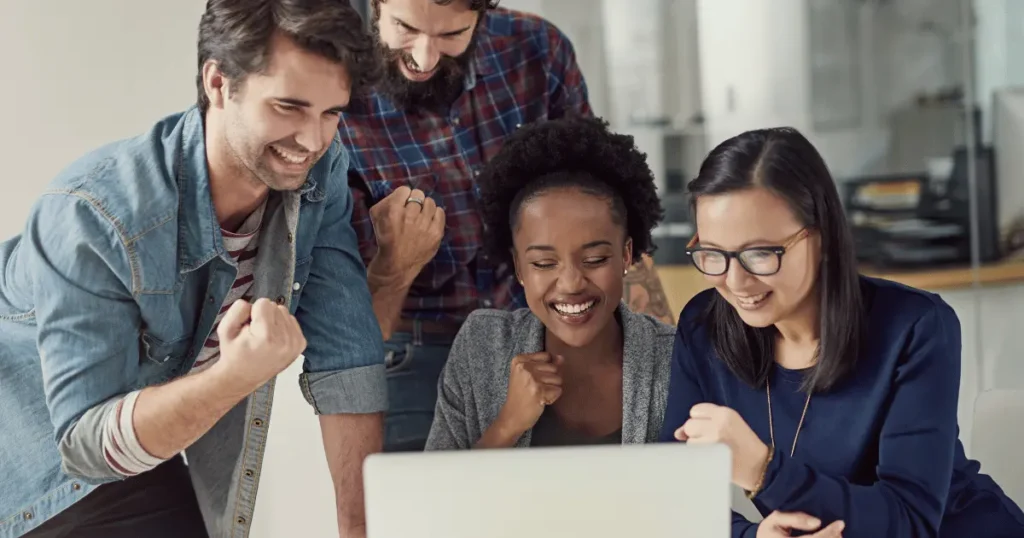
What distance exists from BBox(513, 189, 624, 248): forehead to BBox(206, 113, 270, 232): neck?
429mm

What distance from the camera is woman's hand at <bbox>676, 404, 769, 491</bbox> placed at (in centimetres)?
124

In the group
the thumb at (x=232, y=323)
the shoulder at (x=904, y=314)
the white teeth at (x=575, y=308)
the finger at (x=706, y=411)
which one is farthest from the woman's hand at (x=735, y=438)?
the thumb at (x=232, y=323)

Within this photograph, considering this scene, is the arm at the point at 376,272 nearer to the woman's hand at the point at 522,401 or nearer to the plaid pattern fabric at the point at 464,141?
the plaid pattern fabric at the point at 464,141

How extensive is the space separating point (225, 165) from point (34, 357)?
0.40 metres

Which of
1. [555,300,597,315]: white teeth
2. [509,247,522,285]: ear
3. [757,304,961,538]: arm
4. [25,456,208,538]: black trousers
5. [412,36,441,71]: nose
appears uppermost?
[412,36,441,71]: nose

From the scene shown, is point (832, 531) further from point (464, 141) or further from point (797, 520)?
point (464, 141)

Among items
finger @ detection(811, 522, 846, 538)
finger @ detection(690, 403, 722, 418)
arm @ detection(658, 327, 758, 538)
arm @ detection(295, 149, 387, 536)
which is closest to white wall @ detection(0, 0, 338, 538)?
arm @ detection(295, 149, 387, 536)

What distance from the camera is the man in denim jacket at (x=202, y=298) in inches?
51.9

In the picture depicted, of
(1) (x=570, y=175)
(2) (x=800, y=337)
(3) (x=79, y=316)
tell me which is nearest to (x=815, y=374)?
(2) (x=800, y=337)

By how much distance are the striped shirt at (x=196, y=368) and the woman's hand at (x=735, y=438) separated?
688 millimetres

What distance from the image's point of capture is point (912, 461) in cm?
129

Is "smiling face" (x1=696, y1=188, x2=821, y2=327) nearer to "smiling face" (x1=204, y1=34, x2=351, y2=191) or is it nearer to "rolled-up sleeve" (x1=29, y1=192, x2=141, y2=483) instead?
"smiling face" (x1=204, y1=34, x2=351, y2=191)

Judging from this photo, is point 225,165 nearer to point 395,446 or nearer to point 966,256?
point 395,446

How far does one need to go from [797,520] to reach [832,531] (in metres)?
0.04
